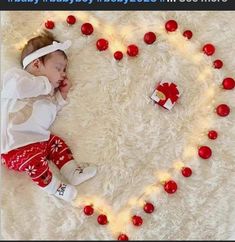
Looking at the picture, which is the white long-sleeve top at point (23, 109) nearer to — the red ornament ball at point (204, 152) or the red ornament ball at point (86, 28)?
the red ornament ball at point (86, 28)

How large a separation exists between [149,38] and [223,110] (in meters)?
0.34

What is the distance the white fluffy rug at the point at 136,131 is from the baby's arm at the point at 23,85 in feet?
0.21

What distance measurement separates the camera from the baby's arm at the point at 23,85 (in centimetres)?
163

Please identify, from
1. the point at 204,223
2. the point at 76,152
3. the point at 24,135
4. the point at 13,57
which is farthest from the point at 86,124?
the point at 204,223

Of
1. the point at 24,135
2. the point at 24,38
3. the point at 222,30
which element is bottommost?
the point at 24,135

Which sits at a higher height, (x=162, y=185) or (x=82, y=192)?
(x=162, y=185)

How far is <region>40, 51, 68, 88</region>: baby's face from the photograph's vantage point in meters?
1.69

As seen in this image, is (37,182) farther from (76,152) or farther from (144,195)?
(144,195)

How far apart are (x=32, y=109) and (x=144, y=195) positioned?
0.45 meters

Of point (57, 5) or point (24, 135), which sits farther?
point (57, 5)

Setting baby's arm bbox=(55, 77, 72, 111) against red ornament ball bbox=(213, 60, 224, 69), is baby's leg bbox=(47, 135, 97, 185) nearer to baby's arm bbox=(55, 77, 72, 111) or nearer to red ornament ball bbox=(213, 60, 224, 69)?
baby's arm bbox=(55, 77, 72, 111)

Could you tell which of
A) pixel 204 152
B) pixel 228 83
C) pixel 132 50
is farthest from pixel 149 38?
pixel 204 152

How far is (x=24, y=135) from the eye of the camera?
1630 mm

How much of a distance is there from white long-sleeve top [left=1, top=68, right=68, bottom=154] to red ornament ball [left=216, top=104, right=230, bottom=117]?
1.80 ft
